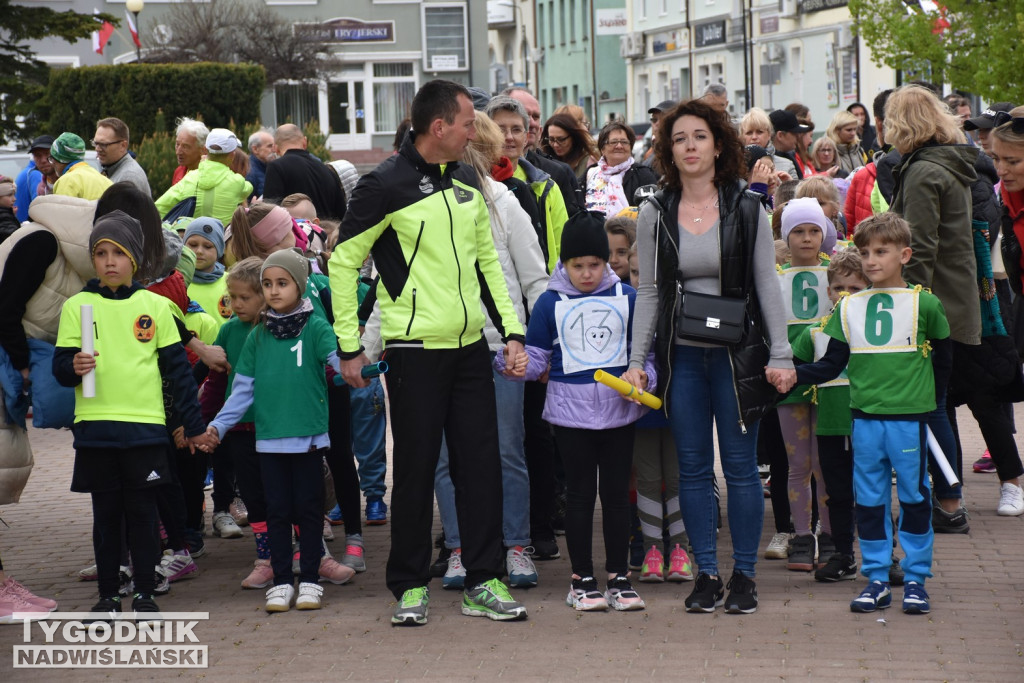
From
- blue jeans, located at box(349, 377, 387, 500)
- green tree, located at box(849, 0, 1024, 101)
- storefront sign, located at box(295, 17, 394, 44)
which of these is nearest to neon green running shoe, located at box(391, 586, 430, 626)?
blue jeans, located at box(349, 377, 387, 500)

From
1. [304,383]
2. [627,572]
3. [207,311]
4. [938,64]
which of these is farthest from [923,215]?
[938,64]

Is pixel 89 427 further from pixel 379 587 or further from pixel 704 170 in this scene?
pixel 704 170

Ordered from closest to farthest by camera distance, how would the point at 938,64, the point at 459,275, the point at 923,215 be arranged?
the point at 459,275
the point at 923,215
the point at 938,64

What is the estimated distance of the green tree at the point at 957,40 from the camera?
68.8 ft

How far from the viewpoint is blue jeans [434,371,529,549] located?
258 inches

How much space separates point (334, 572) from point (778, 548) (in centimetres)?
215

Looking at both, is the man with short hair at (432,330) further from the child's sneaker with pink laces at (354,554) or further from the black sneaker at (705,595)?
the child's sneaker with pink laces at (354,554)

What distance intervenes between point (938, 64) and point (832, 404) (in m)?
20.2

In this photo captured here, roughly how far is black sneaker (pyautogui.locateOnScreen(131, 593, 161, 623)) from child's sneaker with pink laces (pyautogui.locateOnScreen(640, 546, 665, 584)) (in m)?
2.18

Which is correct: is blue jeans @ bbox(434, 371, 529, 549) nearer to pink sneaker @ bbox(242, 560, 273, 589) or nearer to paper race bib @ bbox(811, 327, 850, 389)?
pink sneaker @ bbox(242, 560, 273, 589)

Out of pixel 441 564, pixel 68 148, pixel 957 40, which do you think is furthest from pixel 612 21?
pixel 441 564

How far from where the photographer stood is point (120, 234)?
6.03 metres

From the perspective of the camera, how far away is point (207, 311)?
7.61m

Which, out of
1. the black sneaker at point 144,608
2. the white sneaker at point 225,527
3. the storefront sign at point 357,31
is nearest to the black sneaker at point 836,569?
the black sneaker at point 144,608
